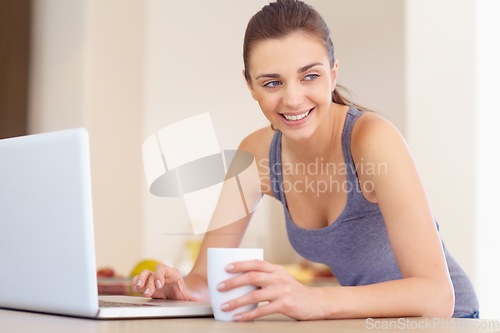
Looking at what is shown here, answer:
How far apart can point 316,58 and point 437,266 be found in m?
0.54

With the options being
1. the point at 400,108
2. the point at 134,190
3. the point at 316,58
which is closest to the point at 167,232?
the point at 134,190

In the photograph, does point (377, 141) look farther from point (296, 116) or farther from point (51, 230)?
point (51, 230)

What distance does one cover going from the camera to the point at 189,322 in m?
0.80

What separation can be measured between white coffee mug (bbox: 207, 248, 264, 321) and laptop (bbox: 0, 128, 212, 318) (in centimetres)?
7

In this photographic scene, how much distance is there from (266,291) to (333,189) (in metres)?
0.63

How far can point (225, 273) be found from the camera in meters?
0.81

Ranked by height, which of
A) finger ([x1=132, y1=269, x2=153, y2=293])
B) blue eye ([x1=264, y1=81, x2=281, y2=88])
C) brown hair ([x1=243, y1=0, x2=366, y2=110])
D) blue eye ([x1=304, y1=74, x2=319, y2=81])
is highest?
brown hair ([x1=243, y1=0, x2=366, y2=110])

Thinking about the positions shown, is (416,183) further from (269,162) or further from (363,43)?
(363,43)

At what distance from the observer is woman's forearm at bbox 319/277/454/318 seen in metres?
0.86

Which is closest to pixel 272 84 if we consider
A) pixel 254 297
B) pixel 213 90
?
pixel 254 297

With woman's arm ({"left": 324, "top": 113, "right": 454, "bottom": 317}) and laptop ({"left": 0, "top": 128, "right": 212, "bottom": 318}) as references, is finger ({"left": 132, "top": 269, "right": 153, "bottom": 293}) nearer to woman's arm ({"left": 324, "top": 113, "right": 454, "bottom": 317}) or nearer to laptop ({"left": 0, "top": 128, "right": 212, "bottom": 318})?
laptop ({"left": 0, "top": 128, "right": 212, "bottom": 318})

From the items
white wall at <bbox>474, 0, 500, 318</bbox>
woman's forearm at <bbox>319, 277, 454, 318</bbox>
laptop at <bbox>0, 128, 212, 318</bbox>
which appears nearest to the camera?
laptop at <bbox>0, 128, 212, 318</bbox>

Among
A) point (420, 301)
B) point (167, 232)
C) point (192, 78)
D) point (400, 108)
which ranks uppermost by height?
point (192, 78)

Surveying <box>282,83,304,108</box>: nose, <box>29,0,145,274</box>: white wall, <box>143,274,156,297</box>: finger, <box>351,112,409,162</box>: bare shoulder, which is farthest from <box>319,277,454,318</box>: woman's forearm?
<box>29,0,145,274</box>: white wall
